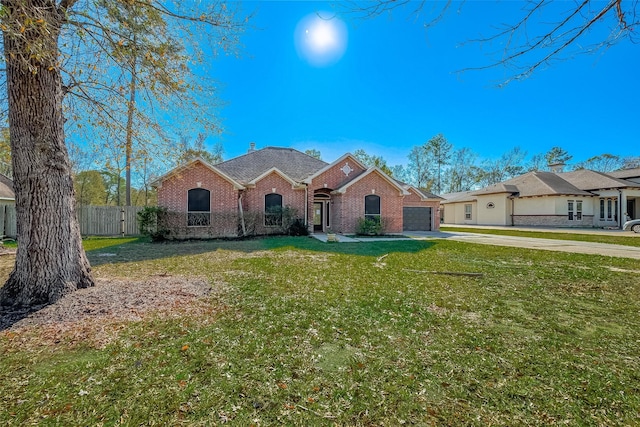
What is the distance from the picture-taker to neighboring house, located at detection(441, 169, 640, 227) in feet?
73.7

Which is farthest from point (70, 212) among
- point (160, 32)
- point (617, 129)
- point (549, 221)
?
point (617, 129)

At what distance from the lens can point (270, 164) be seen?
18.5 m

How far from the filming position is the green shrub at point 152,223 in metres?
12.9

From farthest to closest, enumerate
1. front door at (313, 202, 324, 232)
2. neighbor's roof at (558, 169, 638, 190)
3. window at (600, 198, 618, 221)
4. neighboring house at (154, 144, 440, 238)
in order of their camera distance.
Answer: window at (600, 198, 618, 221)
neighbor's roof at (558, 169, 638, 190)
front door at (313, 202, 324, 232)
neighboring house at (154, 144, 440, 238)

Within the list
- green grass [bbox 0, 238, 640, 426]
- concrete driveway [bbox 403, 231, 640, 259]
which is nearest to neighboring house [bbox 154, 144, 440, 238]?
concrete driveway [bbox 403, 231, 640, 259]

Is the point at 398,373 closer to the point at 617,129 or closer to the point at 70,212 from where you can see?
the point at 70,212

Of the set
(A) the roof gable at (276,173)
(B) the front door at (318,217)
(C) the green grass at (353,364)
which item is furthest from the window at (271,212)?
(C) the green grass at (353,364)

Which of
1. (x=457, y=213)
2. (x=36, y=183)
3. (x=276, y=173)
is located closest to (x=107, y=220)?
(x=276, y=173)

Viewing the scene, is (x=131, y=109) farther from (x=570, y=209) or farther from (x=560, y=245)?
(x=570, y=209)

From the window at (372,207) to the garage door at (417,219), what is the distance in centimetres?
509

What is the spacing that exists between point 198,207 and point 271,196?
3729 mm

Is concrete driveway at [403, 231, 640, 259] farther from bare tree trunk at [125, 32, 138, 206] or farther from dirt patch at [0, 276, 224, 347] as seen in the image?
bare tree trunk at [125, 32, 138, 206]

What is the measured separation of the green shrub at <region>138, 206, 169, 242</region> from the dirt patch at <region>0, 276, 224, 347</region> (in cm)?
876

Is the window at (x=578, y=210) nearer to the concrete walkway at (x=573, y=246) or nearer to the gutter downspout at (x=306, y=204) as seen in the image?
the concrete walkway at (x=573, y=246)
